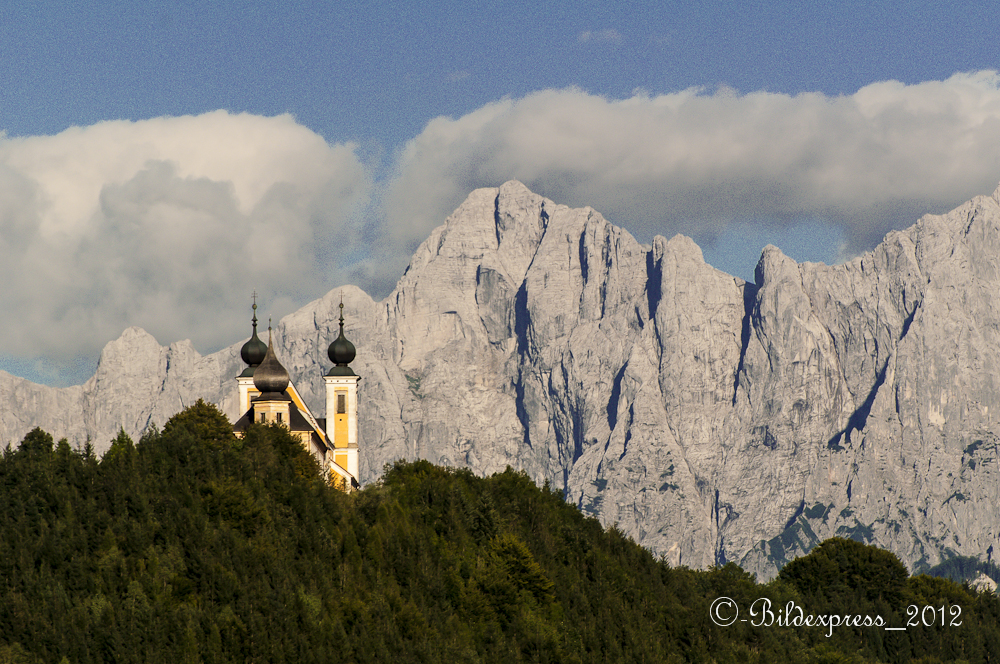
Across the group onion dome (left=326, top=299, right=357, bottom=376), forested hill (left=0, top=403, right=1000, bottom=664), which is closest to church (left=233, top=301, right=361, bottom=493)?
onion dome (left=326, top=299, right=357, bottom=376)

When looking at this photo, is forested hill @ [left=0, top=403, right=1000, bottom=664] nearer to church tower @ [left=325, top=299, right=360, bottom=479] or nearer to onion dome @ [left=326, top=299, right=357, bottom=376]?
church tower @ [left=325, top=299, right=360, bottom=479]

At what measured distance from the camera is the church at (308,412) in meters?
135

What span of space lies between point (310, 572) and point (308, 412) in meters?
72.6

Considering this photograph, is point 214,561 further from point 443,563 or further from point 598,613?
point 598,613

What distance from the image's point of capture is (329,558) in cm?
9144

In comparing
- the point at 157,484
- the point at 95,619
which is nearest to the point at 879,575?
the point at 157,484

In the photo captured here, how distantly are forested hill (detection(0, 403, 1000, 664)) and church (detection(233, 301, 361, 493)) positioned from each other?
10.6 meters

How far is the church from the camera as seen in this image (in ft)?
442

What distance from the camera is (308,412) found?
160 meters

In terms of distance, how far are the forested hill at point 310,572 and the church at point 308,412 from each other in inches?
415

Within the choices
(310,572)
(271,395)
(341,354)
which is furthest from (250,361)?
(310,572)

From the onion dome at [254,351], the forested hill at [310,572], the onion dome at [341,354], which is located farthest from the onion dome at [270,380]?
the onion dome at [341,354]

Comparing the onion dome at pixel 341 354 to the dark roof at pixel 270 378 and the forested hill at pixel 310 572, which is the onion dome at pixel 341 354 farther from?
the forested hill at pixel 310 572

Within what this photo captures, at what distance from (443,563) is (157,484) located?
70.3ft
